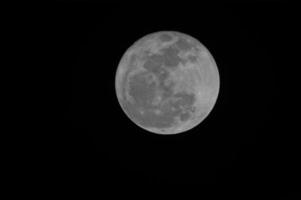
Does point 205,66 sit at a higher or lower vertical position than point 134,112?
higher

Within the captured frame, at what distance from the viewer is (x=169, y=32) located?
930cm

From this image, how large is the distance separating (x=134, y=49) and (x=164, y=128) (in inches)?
72.7

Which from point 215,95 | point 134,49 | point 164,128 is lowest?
point 164,128

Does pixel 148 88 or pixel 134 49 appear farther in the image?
pixel 134 49

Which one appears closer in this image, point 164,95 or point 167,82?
point 167,82

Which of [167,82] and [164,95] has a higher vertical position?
[167,82]

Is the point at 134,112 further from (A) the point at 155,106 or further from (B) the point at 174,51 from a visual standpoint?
(B) the point at 174,51

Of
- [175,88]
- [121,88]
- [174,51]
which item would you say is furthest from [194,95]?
[121,88]

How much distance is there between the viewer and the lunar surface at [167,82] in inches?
340

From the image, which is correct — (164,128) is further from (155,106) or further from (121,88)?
(121,88)

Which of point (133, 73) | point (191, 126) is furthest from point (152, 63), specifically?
point (191, 126)

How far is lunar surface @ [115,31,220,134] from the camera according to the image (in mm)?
8633

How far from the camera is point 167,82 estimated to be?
859 cm

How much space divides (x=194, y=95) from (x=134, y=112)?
1.39m
